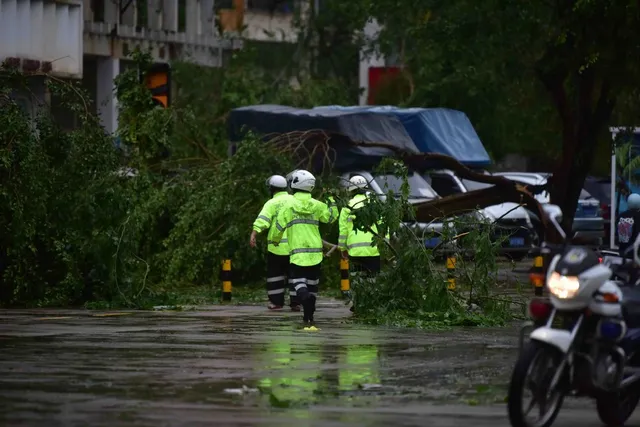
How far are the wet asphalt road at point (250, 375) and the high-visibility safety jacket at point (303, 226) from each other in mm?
913

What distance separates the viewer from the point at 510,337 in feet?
57.9

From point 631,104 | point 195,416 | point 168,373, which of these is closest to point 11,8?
point 631,104

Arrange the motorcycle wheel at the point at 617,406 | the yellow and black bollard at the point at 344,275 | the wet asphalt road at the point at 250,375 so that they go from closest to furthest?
the wet asphalt road at the point at 250,375 → the motorcycle wheel at the point at 617,406 → the yellow and black bollard at the point at 344,275

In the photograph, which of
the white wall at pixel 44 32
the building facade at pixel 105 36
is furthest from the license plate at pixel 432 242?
the white wall at pixel 44 32

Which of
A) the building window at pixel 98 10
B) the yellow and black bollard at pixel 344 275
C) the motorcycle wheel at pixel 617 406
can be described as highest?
the building window at pixel 98 10

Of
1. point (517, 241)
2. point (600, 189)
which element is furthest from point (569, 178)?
point (600, 189)

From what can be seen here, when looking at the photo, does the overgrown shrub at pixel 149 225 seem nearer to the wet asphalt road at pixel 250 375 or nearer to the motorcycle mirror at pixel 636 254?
the wet asphalt road at pixel 250 375

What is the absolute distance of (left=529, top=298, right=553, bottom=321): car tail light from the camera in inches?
432

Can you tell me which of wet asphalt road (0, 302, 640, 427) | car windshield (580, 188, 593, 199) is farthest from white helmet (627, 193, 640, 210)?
car windshield (580, 188, 593, 199)

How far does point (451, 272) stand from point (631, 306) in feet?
31.0

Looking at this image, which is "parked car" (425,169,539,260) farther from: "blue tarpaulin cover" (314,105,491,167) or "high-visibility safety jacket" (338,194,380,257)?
"high-visibility safety jacket" (338,194,380,257)

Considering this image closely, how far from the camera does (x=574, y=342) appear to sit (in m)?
10.9

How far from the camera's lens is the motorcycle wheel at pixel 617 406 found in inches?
439

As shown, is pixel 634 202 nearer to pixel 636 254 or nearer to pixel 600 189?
pixel 636 254
